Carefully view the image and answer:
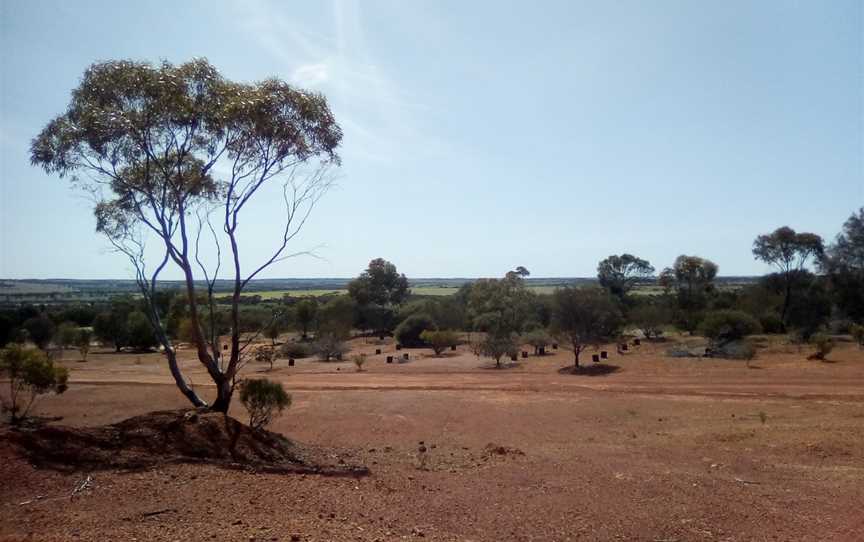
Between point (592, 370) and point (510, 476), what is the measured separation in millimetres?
25149

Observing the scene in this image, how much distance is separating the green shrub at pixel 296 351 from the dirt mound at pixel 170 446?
37.2 meters

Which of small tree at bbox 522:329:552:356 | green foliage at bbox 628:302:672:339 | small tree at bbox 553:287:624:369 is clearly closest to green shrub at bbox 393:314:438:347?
small tree at bbox 522:329:552:356

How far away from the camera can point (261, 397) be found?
13453 mm

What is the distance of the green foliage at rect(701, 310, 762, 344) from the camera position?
142 feet

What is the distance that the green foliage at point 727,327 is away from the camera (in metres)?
43.2

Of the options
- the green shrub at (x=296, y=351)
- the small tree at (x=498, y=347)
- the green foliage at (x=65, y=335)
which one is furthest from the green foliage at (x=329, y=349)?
the green foliage at (x=65, y=335)

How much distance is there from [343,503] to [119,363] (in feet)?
137

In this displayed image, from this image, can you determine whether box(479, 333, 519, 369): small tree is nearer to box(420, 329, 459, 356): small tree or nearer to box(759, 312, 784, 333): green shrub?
box(420, 329, 459, 356): small tree

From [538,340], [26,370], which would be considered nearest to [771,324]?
[538,340]

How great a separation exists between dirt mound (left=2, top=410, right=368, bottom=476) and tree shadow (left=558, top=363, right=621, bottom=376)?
75.1ft

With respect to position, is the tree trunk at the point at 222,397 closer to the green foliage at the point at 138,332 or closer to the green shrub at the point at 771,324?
the green foliage at the point at 138,332

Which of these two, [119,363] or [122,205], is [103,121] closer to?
[122,205]

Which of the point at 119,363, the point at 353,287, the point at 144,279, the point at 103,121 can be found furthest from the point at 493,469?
the point at 353,287

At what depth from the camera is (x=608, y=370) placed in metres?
33.7
